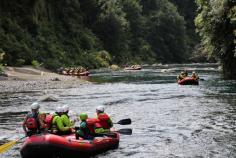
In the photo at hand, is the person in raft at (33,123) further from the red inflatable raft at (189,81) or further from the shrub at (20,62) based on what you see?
the shrub at (20,62)

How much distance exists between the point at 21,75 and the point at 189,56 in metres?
67.2

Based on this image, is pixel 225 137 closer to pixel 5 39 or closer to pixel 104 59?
pixel 5 39

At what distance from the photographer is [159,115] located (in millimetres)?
22078

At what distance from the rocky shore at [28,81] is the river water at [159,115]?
3252 mm

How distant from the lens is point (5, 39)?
5662 centimetres

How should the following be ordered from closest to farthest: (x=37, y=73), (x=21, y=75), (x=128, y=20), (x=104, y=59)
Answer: (x=21, y=75)
(x=37, y=73)
(x=104, y=59)
(x=128, y=20)

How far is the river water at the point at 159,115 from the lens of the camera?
15.3 meters

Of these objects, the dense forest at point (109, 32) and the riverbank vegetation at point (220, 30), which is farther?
the dense forest at point (109, 32)

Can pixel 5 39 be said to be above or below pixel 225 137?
above

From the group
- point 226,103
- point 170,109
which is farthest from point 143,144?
point 226,103

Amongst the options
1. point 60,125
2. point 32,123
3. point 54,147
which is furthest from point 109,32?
point 54,147

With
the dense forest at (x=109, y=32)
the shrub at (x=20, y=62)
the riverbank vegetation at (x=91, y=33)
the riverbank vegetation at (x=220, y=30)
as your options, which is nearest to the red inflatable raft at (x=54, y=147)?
the dense forest at (x=109, y=32)

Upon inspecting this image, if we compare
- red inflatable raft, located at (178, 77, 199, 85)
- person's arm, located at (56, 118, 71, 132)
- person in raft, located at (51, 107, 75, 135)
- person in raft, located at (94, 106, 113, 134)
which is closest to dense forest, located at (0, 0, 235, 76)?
red inflatable raft, located at (178, 77, 199, 85)

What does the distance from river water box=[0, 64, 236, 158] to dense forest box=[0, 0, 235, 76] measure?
7098mm
